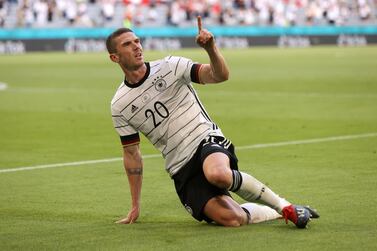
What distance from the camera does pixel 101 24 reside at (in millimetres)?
52281

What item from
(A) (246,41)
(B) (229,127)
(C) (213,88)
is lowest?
(A) (246,41)

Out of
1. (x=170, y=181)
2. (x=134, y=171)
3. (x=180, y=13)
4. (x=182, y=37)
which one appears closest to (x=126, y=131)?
(x=134, y=171)

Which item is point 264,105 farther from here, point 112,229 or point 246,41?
point 246,41

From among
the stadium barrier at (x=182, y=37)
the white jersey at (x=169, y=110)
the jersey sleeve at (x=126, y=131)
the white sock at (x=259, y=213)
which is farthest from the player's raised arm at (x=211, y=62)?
the stadium barrier at (x=182, y=37)

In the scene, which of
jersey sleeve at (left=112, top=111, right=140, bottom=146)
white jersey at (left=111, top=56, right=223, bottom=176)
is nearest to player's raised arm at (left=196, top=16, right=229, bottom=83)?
white jersey at (left=111, top=56, right=223, bottom=176)

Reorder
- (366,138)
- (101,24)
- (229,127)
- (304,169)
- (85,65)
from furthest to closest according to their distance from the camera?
(101,24) < (85,65) < (229,127) < (366,138) < (304,169)

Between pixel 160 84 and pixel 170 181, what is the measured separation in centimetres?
267

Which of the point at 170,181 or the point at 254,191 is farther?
the point at 170,181

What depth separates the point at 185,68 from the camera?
8102mm

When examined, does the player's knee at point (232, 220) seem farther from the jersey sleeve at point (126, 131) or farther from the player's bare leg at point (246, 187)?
the jersey sleeve at point (126, 131)

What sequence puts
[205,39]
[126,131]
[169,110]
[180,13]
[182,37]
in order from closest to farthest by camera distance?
[205,39] → [169,110] → [126,131] → [182,37] → [180,13]

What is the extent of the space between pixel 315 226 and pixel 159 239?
1.32 meters

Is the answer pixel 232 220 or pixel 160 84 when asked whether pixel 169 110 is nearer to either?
pixel 160 84

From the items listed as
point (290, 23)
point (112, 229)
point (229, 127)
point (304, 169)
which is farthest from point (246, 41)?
point (112, 229)
